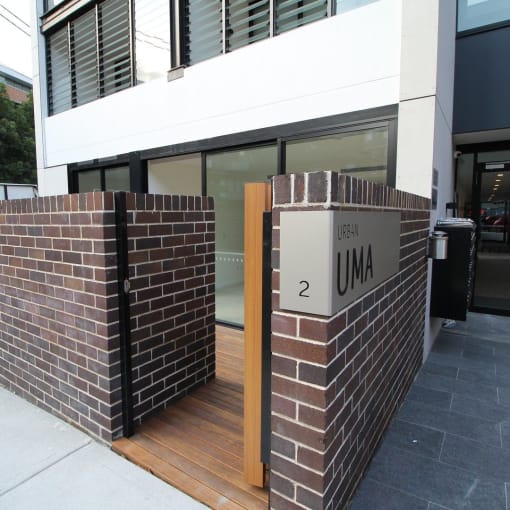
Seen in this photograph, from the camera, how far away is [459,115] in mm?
4676

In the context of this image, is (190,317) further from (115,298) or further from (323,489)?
(323,489)

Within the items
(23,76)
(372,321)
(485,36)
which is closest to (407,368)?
(372,321)

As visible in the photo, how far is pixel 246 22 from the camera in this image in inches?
179

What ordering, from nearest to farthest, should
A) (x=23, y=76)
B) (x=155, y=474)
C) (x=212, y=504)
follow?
(x=212, y=504) → (x=155, y=474) → (x=23, y=76)

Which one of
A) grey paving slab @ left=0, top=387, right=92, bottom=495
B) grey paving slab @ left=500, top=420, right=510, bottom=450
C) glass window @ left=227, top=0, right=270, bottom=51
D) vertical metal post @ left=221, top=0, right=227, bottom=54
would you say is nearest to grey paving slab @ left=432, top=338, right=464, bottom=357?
grey paving slab @ left=500, top=420, right=510, bottom=450

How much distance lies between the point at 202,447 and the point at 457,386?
2.27 m

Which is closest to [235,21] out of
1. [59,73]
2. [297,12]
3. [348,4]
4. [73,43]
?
[297,12]

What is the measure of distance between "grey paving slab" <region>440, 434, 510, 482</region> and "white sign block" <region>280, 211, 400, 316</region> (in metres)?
1.40

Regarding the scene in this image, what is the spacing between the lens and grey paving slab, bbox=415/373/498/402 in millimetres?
2967

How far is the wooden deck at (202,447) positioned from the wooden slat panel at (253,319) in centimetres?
14

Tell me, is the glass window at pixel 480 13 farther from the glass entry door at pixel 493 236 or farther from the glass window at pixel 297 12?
the glass window at pixel 297 12

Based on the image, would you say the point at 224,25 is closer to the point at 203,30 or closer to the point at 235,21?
the point at 235,21

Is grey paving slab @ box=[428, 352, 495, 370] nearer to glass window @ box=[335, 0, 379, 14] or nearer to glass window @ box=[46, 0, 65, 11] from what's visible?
glass window @ box=[335, 0, 379, 14]

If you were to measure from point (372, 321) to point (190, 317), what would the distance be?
4.87 feet
